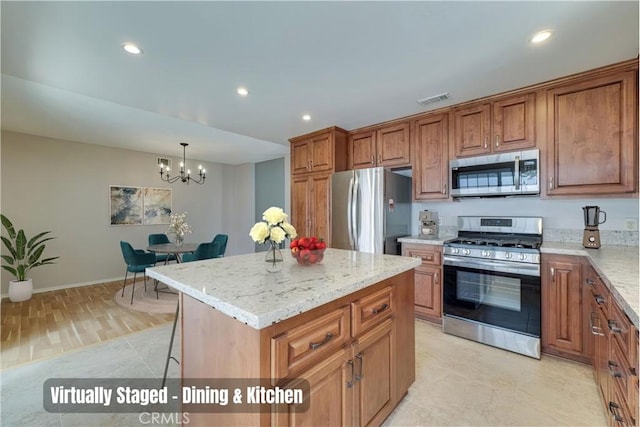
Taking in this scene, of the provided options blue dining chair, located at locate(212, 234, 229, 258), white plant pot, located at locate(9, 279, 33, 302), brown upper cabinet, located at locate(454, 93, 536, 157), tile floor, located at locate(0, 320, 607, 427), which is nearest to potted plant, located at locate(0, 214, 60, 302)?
white plant pot, located at locate(9, 279, 33, 302)

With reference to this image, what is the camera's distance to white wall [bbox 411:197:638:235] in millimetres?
2426

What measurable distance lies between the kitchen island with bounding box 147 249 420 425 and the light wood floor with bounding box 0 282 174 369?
6.86 feet

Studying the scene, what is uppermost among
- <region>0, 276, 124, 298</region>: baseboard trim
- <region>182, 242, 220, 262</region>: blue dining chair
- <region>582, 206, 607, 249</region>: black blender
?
<region>582, 206, 607, 249</region>: black blender

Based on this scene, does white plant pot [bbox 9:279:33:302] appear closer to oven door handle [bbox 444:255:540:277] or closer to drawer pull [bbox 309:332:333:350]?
drawer pull [bbox 309:332:333:350]

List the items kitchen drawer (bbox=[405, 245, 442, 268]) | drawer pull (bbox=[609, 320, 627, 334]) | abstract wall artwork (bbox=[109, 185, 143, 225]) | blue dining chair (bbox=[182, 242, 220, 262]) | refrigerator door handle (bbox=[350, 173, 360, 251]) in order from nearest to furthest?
1. drawer pull (bbox=[609, 320, 627, 334])
2. kitchen drawer (bbox=[405, 245, 442, 268])
3. refrigerator door handle (bbox=[350, 173, 360, 251])
4. blue dining chair (bbox=[182, 242, 220, 262])
5. abstract wall artwork (bbox=[109, 185, 143, 225])

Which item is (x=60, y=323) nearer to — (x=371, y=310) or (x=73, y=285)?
(x=73, y=285)

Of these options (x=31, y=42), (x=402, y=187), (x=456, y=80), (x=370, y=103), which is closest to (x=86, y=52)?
(x=31, y=42)

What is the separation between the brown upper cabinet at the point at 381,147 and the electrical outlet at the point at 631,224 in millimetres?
1980

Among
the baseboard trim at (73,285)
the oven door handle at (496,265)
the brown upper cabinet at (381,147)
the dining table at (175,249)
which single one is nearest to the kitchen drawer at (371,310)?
the oven door handle at (496,265)

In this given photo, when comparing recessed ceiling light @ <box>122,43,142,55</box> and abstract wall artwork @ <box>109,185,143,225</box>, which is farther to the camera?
abstract wall artwork @ <box>109,185,143,225</box>

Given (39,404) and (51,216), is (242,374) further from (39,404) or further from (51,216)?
(51,216)

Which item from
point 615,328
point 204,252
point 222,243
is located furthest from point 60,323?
point 615,328

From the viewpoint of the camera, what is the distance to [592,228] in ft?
7.50

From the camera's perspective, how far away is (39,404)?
70.9 inches
